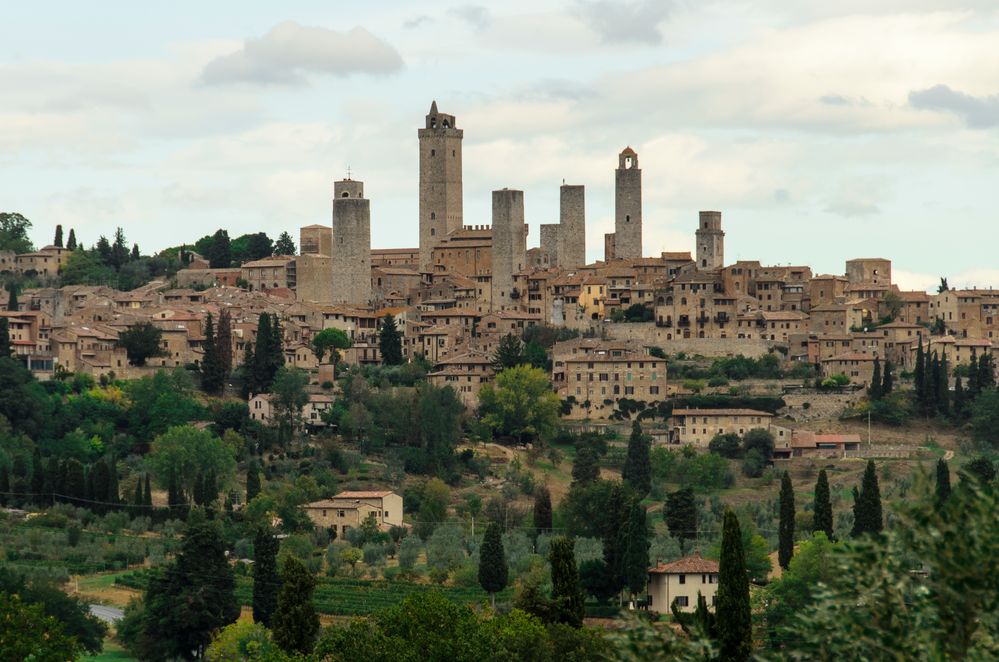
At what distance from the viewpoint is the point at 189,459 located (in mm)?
62438

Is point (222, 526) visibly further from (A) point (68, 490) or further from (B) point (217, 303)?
(B) point (217, 303)

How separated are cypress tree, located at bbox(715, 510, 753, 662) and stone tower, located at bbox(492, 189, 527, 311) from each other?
145 feet

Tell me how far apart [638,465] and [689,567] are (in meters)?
15.7

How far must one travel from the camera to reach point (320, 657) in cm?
3588

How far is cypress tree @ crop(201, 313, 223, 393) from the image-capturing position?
71.5 m

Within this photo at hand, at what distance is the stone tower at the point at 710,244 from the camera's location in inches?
3265

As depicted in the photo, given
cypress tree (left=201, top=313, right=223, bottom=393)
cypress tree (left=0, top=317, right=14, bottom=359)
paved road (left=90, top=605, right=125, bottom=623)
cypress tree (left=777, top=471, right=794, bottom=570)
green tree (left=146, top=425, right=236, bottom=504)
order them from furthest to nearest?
cypress tree (left=201, top=313, right=223, bottom=393)
cypress tree (left=0, top=317, right=14, bottom=359)
green tree (left=146, top=425, right=236, bottom=504)
cypress tree (left=777, top=471, right=794, bottom=570)
paved road (left=90, top=605, right=125, bottom=623)

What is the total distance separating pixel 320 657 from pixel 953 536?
1880 centimetres

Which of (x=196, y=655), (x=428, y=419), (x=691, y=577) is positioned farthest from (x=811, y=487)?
(x=196, y=655)

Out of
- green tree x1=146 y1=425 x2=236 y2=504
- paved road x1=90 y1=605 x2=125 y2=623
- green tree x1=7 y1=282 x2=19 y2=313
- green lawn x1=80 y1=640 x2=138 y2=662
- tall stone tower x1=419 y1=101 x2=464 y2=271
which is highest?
tall stone tower x1=419 y1=101 x2=464 y2=271

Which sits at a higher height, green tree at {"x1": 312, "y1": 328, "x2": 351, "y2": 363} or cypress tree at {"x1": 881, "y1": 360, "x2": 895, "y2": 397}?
green tree at {"x1": 312, "y1": 328, "x2": 351, "y2": 363}

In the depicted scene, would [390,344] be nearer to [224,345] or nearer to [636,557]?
[224,345]

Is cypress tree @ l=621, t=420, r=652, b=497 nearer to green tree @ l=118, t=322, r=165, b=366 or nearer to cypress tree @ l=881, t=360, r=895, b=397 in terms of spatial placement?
cypress tree @ l=881, t=360, r=895, b=397

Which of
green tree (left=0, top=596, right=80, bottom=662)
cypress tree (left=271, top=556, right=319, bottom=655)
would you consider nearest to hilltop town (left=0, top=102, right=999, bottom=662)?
cypress tree (left=271, top=556, right=319, bottom=655)
